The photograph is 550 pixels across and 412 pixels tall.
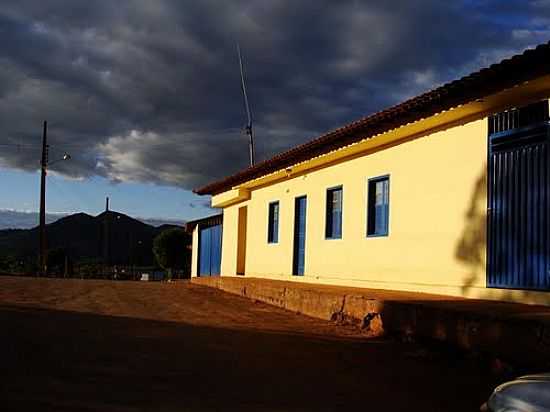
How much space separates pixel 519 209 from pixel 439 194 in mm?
2013

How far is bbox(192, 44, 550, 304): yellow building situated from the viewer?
909 cm

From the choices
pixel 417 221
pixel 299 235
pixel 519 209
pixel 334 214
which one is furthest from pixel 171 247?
pixel 519 209

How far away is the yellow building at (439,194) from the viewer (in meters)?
9.09

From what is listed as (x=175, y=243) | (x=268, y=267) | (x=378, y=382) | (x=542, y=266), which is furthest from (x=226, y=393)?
(x=175, y=243)

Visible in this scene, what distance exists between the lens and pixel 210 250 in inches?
1129

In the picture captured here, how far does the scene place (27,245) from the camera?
2766 inches

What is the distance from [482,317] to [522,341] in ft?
2.22

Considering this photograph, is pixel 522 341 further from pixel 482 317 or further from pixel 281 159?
pixel 281 159

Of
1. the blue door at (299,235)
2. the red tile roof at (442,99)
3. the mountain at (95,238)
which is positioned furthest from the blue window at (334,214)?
the mountain at (95,238)

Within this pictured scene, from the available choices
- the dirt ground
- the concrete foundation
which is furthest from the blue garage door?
the dirt ground

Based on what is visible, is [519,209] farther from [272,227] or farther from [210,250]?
[210,250]

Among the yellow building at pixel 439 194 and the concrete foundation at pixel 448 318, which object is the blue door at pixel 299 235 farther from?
the concrete foundation at pixel 448 318

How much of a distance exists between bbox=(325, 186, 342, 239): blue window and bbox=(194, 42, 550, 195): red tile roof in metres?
1.01

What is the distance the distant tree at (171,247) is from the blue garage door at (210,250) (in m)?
13.8
